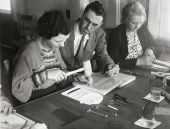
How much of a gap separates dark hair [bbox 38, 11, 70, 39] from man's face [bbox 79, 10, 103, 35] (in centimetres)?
44

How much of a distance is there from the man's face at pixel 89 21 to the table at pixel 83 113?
1.98 ft

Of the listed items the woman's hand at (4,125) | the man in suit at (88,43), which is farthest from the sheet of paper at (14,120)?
the man in suit at (88,43)

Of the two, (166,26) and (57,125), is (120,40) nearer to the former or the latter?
(166,26)

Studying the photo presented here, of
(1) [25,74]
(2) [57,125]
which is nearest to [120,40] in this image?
(1) [25,74]

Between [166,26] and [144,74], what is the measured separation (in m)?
1.04

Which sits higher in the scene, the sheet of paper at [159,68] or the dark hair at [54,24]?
the dark hair at [54,24]

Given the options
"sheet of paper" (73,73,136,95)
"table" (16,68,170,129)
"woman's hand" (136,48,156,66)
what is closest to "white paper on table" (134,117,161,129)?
"table" (16,68,170,129)

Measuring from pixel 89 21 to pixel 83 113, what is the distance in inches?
34.4

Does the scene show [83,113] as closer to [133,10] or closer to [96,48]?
[96,48]

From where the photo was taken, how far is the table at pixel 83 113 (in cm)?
126

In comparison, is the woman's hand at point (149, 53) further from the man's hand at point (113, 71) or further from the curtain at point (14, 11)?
the curtain at point (14, 11)

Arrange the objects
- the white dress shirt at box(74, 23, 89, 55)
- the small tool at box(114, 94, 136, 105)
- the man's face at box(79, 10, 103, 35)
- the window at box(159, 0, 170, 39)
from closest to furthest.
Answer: the small tool at box(114, 94, 136, 105)
the man's face at box(79, 10, 103, 35)
the white dress shirt at box(74, 23, 89, 55)
the window at box(159, 0, 170, 39)

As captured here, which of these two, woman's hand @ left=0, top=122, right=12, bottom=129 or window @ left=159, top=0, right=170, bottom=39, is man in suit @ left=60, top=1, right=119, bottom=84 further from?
woman's hand @ left=0, top=122, right=12, bottom=129

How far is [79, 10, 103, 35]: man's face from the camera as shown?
2000 mm
